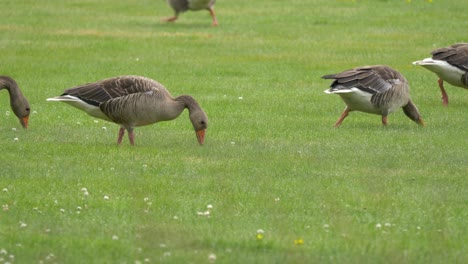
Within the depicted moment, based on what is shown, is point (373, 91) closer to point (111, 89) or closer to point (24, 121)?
point (111, 89)

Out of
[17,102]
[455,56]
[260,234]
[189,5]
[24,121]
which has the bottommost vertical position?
[189,5]

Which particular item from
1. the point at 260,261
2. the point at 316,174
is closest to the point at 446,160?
the point at 316,174

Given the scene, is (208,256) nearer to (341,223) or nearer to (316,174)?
(341,223)

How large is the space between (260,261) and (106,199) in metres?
2.61

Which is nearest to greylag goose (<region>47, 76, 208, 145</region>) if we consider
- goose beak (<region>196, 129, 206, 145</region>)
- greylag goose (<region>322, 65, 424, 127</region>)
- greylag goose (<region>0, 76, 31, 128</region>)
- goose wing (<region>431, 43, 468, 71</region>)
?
goose beak (<region>196, 129, 206, 145</region>)

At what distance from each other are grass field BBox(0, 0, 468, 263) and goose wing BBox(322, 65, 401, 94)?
66 centimetres

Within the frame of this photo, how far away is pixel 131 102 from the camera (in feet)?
42.7

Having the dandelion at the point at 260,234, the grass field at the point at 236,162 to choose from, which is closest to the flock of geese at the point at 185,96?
the grass field at the point at 236,162

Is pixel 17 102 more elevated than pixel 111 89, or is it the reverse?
pixel 111 89

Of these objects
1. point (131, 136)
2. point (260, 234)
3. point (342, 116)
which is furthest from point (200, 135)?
point (260, 234)

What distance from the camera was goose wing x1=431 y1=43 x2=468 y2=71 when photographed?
56.5 ft

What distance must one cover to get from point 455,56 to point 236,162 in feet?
21.9

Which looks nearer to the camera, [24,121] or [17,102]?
[17,102]

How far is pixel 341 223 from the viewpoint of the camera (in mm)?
9289
